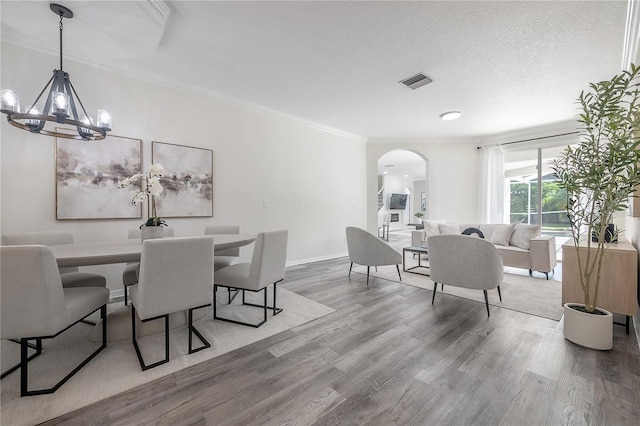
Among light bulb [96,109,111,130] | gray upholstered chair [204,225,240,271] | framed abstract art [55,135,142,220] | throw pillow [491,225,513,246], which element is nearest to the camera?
light bulb [96,109,111,130]

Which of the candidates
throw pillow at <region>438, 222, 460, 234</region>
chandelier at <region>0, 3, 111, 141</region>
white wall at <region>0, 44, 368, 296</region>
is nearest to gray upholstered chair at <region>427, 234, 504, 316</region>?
throw pillow at <region>438, 222, 460, 234</region>

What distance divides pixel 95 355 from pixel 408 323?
2518 mm

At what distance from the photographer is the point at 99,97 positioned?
2.90m

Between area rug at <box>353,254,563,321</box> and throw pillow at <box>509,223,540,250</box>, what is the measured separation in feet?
1.59

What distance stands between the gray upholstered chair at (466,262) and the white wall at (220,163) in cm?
264

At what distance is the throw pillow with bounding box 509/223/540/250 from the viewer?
4199mm

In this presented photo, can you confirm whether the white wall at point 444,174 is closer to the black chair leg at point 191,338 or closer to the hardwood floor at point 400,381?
the hardwood floor at point 400,381

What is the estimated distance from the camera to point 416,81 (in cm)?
331

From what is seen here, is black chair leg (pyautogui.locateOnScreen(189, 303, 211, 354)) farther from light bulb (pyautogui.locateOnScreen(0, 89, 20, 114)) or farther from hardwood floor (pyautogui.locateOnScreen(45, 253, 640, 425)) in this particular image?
light bulb (pyautogui.locateOnScreen(0, 89, 20, 114))

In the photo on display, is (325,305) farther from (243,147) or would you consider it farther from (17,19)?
(17,19)

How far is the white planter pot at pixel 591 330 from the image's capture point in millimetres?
1909

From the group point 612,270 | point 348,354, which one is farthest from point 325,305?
point 612,270

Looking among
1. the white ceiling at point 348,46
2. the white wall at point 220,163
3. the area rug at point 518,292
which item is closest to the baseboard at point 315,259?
the white wall at point 220,163

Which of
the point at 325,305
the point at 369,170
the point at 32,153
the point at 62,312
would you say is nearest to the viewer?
the point at 62,312
